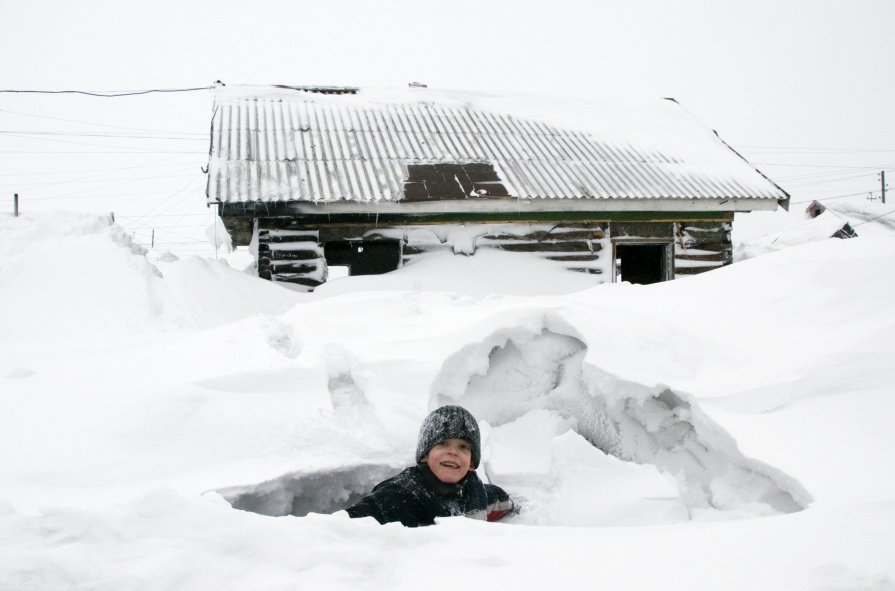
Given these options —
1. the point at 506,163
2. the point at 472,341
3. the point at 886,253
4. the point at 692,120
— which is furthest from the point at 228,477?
the point at 692,120

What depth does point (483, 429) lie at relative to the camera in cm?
336

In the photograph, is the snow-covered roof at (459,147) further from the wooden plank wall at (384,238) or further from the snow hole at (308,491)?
the snow hole at (308,491)

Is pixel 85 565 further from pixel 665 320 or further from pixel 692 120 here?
pixel 692 120

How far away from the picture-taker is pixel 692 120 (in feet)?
34.4

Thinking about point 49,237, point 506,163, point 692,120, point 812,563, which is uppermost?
point 692,120

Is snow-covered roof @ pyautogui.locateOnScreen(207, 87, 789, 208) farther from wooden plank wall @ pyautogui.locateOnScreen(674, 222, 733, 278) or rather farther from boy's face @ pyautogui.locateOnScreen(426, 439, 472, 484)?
boy's face @ pyautogui.locateOnScreen(426, 439, 472, 484)

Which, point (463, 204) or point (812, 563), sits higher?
point (463, 204)

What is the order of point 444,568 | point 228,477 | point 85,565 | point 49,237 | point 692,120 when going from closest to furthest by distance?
point 85,565
point 444,568
point 228,477
point 49,237
point 692,120

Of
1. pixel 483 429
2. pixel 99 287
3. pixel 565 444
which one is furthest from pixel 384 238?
pixel 565 444

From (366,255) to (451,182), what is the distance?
131cm

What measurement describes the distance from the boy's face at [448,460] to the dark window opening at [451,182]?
4.48 meters

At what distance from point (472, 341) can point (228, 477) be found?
143 cm

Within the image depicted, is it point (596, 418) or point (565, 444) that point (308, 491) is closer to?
point (565, 444)

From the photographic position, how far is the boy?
98.7 inches
